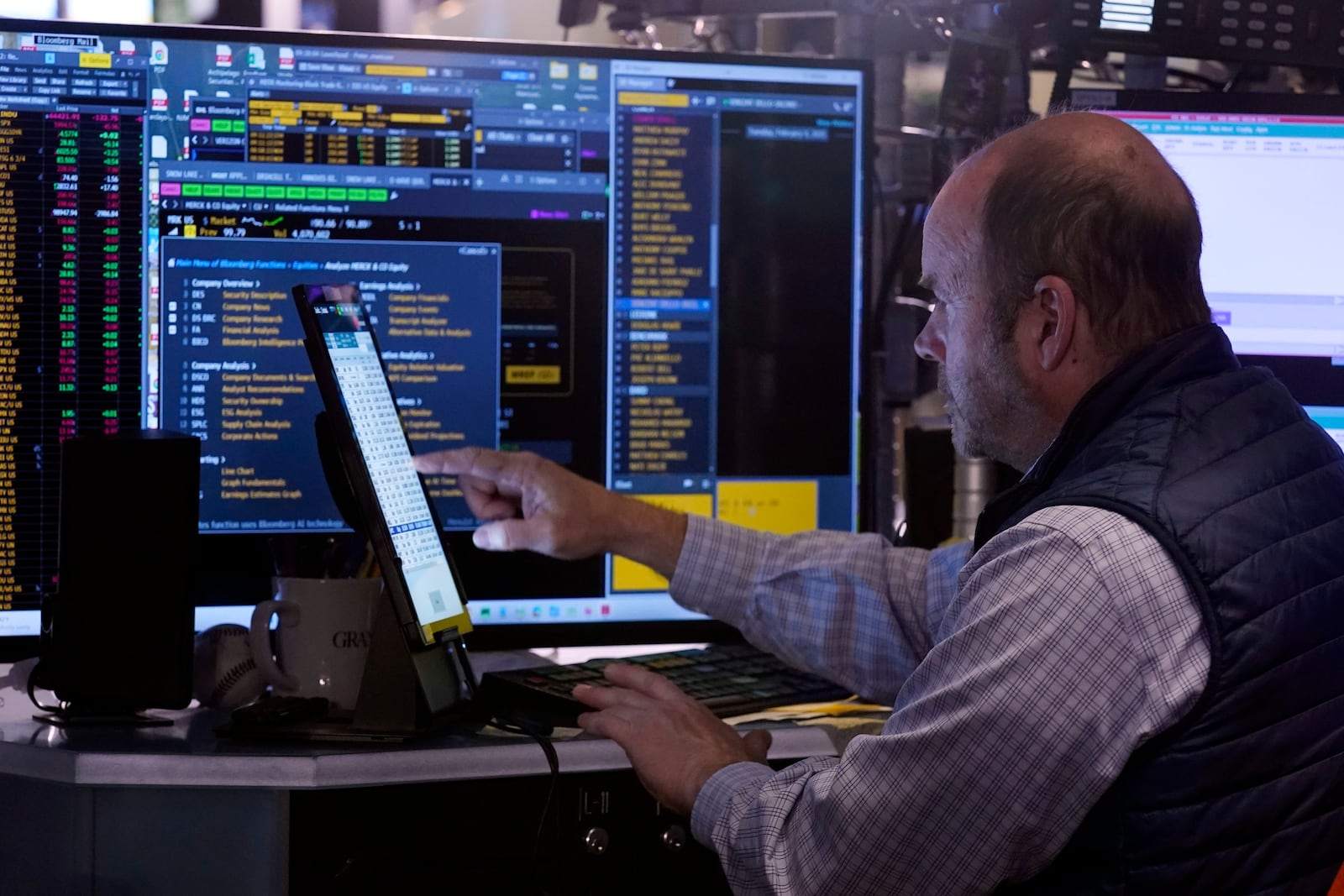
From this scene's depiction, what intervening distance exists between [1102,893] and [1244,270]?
985 millimetres

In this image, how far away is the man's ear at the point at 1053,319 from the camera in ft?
3.50

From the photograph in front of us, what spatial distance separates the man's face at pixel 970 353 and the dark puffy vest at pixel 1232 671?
155 mm

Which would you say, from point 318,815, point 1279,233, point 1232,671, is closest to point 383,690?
point 318,815

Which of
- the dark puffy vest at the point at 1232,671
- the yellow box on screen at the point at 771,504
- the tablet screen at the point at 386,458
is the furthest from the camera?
the yellow box on screen at the point at 771,504

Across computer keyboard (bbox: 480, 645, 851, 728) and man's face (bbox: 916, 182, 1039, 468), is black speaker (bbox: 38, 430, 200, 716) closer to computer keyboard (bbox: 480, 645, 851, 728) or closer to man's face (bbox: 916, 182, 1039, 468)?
computer keyboard (bbox: 480, 645, 851, 728)

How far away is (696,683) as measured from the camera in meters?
1.40

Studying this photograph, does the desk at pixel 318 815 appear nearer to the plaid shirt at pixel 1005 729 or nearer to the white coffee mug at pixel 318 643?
the white coffee mug at pixel 318 643

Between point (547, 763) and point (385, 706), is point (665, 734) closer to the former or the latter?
point (547, 763)

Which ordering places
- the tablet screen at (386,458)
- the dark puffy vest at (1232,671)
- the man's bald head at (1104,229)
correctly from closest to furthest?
1. the dark puffy vest at (1232,671)
2. the man's bald head at (1104,229)
3. the tablet screen at (386,458)

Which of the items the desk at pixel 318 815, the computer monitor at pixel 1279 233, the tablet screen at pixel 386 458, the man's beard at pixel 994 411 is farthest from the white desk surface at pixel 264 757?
the computer monitor at pixel 1279 233

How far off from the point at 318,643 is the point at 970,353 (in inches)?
25.2

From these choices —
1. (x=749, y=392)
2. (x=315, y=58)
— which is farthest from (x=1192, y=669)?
(x=315, y=58)

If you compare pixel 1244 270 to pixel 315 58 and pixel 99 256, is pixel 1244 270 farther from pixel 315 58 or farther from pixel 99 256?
pixel 99 256

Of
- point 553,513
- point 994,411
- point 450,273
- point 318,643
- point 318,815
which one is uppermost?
point 450,273
